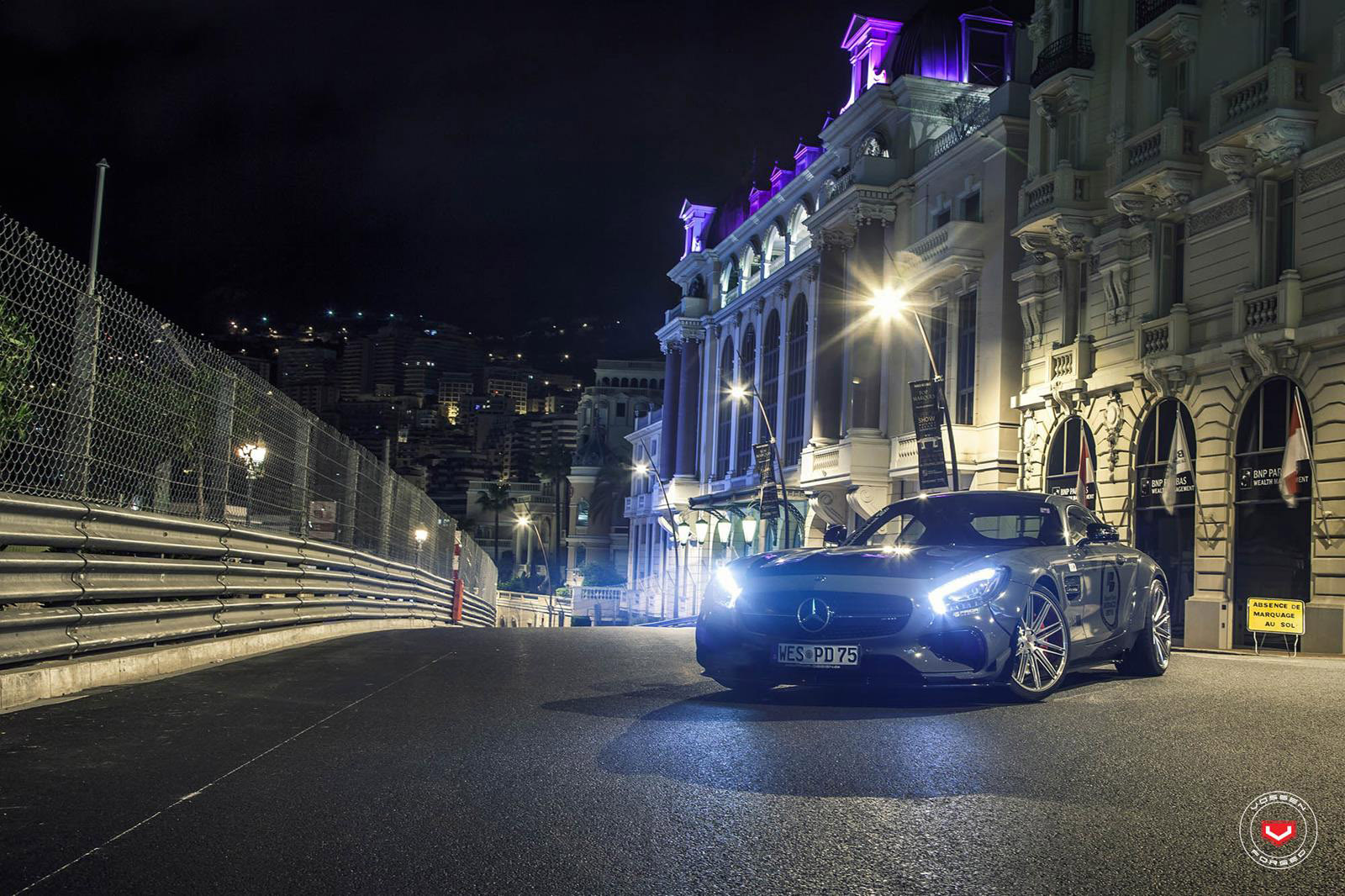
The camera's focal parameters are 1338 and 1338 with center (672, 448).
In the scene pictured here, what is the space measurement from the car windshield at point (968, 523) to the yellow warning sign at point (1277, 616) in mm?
14262

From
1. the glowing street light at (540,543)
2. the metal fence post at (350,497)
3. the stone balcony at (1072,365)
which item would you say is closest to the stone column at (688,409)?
the glowing street light at (540,543)

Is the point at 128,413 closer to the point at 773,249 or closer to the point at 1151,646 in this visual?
the point at 1151,646

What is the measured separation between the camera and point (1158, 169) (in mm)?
27781

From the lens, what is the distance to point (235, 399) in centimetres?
1178

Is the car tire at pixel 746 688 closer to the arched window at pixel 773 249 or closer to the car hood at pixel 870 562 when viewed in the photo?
the car hood at pixel 870 562

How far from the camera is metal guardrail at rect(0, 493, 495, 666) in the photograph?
7.66 meters

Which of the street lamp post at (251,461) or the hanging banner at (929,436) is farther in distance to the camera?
the hanging banner at (929,436)

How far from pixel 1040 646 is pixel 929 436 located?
2505 centimetres

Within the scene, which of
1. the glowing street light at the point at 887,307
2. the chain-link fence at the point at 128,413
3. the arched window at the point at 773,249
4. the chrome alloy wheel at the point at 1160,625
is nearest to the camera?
the chain-link fence at the point at 128,413

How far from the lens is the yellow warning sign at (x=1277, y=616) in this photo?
22.3 meters

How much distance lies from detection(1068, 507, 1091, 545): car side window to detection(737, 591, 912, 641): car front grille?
211cm

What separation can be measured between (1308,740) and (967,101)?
42.4 m

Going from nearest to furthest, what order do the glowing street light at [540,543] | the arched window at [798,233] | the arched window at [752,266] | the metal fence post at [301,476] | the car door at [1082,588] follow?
the car door at [1082,588], the metal fence post at [301,476], the arched window at [798,233], the arched window at [752,266], the glowing street light at [540,543]

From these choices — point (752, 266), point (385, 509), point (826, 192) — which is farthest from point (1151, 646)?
point (752, 266)
